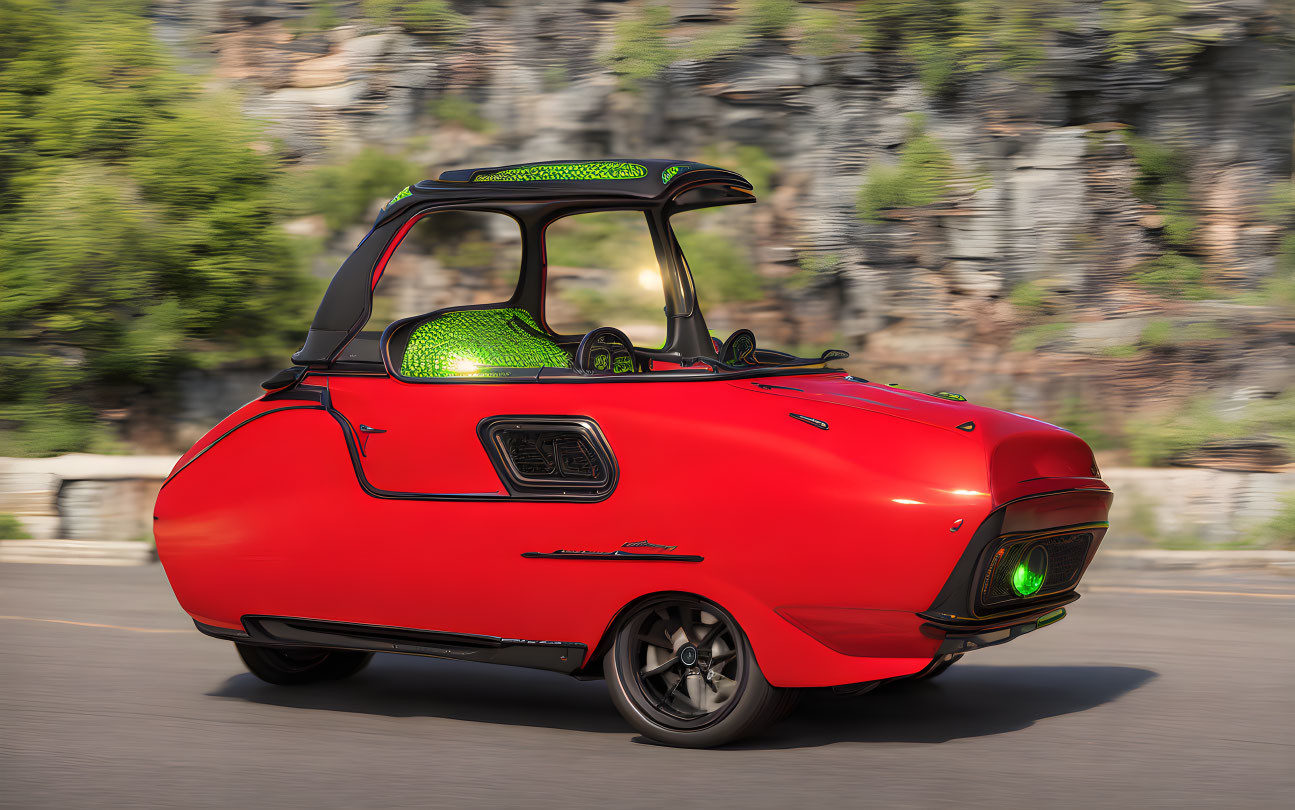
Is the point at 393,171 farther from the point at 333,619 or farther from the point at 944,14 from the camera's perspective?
the point at 333,619

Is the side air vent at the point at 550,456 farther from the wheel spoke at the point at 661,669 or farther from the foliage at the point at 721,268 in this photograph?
the foliage at the point at 721,268

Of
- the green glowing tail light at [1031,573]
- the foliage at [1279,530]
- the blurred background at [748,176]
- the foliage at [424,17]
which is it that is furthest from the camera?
the foliage at [424,17]

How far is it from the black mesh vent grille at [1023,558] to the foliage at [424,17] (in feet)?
55.9

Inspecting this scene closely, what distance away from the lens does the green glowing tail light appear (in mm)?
4938

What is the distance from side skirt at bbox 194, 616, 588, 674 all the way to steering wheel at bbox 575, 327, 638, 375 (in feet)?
3.52

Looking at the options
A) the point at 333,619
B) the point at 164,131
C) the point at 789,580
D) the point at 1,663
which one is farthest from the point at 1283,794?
the point at 164,131

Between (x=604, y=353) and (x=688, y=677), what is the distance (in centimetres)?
145

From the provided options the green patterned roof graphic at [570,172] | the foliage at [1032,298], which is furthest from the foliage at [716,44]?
the green patterned roof graphic at [570,172]

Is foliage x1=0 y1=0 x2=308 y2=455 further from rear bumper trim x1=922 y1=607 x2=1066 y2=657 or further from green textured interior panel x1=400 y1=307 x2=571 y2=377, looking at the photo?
rear bumper trim x1=922 y1=607 x2=1066 y2=657

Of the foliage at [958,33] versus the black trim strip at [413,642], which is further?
the foliage at [958,33]

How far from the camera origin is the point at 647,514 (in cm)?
499

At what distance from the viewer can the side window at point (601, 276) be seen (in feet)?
Result: 58.3

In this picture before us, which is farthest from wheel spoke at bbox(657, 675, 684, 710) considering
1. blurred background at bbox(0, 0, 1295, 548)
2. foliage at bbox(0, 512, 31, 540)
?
blurred background at bbox(0, 0, 1295, 548)

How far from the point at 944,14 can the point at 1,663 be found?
52.3ft
